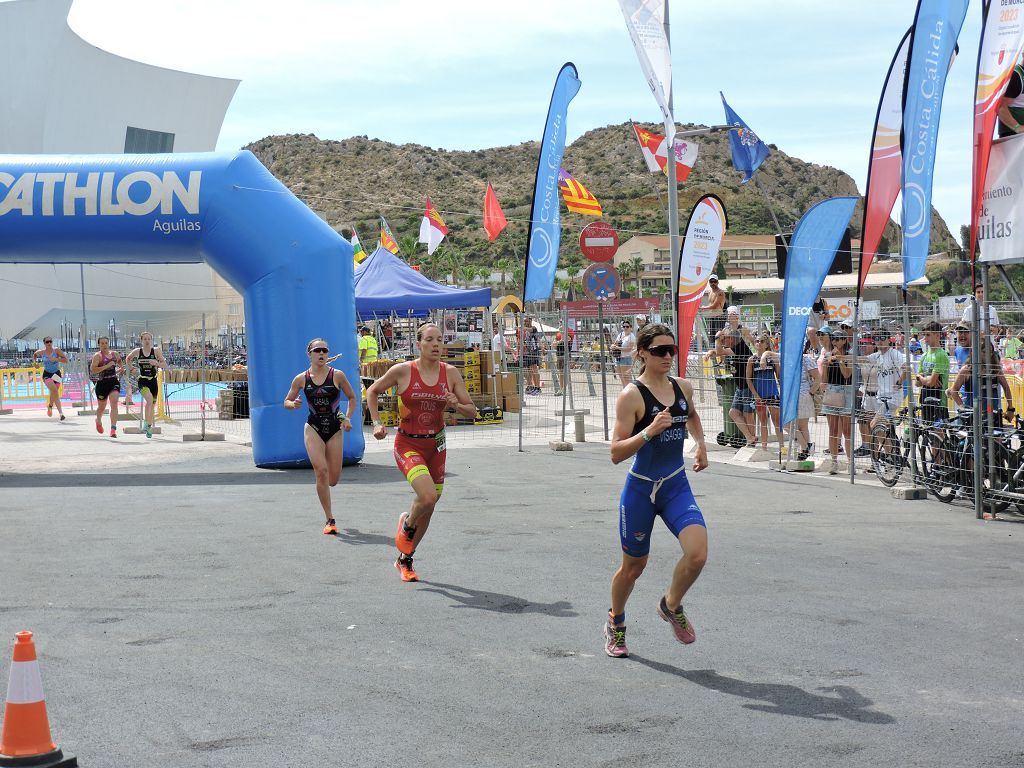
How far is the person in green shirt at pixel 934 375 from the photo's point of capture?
12.0 meters

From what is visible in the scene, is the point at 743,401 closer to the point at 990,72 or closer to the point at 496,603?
the point at 990,72

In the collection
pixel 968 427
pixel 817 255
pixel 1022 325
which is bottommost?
pixel 968 427

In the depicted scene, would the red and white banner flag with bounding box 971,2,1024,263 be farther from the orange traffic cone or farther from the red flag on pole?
the red flag on pole

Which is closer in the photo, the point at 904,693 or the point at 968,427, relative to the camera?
the point at 904,693

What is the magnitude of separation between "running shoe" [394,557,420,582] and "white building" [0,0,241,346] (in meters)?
44.3

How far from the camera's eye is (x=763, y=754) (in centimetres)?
442

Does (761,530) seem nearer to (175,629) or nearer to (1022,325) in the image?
(1022,325)

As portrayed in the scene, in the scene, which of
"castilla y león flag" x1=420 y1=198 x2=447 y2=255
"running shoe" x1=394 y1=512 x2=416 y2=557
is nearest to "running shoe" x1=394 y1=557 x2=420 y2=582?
"running shoe" x1=394 y1=512 x2=416 y2=557

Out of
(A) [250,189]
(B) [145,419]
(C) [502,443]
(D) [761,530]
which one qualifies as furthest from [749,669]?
(B) [145,419]

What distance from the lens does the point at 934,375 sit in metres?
12.0

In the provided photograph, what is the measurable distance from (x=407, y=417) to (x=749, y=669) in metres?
3.66

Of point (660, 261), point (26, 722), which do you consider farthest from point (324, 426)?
point (660, 261)

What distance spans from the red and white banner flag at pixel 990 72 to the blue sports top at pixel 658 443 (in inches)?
234

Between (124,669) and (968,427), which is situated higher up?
(968,427)
